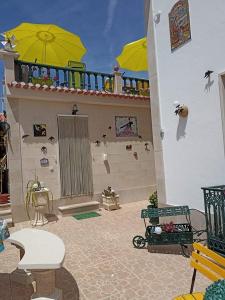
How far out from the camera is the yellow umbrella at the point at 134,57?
11.8 meters

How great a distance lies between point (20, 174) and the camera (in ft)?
29.0

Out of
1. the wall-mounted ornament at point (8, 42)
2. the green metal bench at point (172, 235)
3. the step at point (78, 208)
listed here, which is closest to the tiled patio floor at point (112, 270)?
the green metal bench at point (172, 235)

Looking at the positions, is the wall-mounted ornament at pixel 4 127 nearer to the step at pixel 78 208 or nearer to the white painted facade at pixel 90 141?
the white painted facade at pixel 90 141

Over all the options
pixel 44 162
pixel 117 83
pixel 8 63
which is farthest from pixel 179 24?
pixel 44 162

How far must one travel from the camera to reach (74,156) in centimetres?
978

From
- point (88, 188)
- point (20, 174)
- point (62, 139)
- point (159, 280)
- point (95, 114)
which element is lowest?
point (159, 280)

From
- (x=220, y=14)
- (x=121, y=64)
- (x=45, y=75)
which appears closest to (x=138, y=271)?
(x=220, y=14)

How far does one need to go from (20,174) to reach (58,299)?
596 cm

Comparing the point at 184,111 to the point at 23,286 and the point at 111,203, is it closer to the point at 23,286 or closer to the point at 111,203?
the point at 23,286

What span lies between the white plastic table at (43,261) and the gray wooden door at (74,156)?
18.1 feet

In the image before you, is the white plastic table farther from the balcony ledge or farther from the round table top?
the balcony ledge

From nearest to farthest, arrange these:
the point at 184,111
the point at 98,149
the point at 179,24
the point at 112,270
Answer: the point at 112,270
the point at 184,111
the point at 179,24
the point at 98,149

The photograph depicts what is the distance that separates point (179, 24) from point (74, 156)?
556cm

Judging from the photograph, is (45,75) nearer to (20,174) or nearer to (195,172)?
(20,174)
